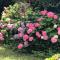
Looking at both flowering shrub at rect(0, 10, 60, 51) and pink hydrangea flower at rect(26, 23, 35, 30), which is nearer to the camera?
flowering shrub at rect(0, 10, 60, 51)

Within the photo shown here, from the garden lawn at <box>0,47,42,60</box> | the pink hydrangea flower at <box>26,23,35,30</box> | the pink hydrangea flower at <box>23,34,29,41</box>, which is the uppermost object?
the pink hydrangea flower at <box>26,23,35,30</box>

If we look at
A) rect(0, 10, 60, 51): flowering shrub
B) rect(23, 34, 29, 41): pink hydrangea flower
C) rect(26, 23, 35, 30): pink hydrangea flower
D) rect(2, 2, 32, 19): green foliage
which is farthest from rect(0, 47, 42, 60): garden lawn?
rect(2, 2, 32, 19): green foliage

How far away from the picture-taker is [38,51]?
32.3 ft

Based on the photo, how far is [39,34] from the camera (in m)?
9.87

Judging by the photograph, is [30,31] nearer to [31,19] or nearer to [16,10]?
[31,19]

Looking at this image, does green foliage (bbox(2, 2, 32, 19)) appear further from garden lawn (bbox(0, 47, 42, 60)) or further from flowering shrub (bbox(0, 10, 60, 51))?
garden lawn (bbox(0, 47, 42, 60))

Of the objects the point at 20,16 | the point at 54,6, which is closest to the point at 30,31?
the point at 20,16

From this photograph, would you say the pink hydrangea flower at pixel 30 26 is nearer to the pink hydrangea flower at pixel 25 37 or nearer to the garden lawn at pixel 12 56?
the pink hydrangea flower at pixel 25 37

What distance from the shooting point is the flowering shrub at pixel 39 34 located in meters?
9.79

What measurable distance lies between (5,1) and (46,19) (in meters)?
4.68

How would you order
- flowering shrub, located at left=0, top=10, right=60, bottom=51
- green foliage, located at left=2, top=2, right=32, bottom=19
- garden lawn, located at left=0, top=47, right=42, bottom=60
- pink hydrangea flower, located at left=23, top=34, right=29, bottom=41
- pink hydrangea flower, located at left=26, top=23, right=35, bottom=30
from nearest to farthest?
garden lawn, located at left=0, top=47, right=42, bottom=60, flowering shrub, located at left=0, top=10, right=60, bottom=51, pink hydrangea flower, located at left=23, top=34, right=29, bottom=41, pink hydrangea flower, located at left=26, top=23, right=35, bottom=30, green foliage, located at left=2, top=2, right=32, bottom=19

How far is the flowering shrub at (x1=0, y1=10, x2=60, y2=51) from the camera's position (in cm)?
979

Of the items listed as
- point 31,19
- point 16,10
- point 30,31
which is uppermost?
point 16,10

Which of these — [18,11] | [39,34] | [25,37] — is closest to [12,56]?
[25,37]
